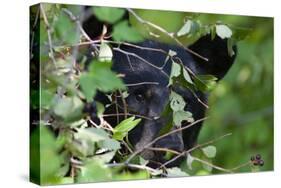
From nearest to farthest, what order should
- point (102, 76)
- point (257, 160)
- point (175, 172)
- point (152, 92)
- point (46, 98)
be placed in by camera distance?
1. point (102, 76)
2. point (46, 98)
3. point (152, 92)
4. point (175, 172)
5. point (257, 160)

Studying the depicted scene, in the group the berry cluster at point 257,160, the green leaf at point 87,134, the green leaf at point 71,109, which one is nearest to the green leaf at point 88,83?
the green leaf at point 71,109

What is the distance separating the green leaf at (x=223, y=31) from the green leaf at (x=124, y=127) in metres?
0.64

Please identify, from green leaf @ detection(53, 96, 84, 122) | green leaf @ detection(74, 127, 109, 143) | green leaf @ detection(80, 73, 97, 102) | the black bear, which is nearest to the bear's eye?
the black bear

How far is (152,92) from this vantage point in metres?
3.36

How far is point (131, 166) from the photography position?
3.25 m

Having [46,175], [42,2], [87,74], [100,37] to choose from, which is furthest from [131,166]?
[87,74]

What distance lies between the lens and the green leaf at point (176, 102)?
339cm

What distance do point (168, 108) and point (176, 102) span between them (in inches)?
1.9

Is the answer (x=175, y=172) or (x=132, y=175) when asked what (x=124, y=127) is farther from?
(x=175, y=172)

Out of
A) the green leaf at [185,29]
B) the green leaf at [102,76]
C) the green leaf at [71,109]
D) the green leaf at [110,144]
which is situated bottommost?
the green leaf at [102,76]

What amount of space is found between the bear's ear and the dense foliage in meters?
0.04

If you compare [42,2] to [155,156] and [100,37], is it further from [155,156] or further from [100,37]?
[155,156]

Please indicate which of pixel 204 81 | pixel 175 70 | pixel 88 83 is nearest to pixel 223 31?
pixel 204 81

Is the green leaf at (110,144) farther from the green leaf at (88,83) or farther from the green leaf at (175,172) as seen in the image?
the green leaf at (88,83)
